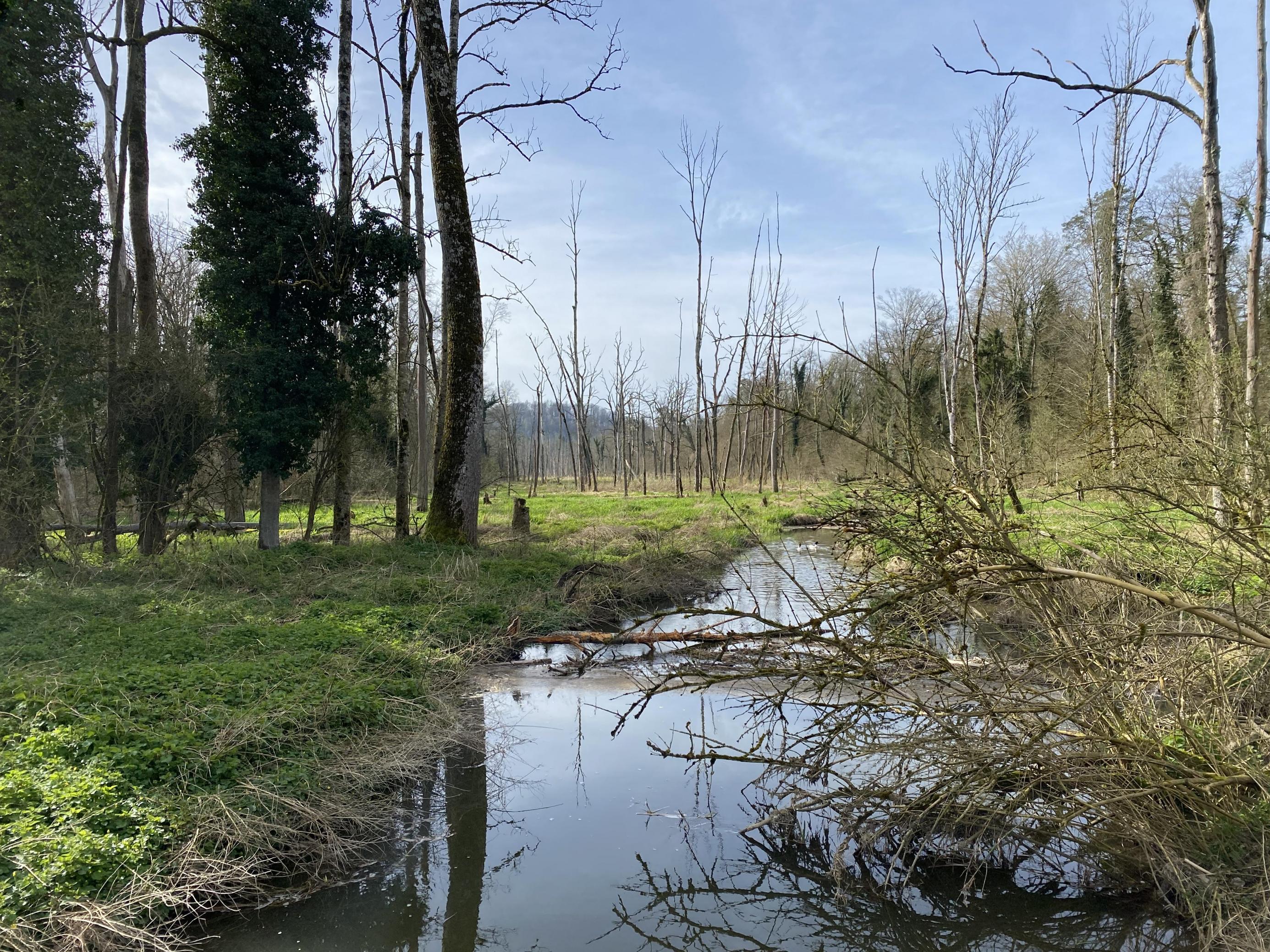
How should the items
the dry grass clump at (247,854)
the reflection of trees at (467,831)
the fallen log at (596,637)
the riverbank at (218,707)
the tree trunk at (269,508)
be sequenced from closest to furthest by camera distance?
the dry grass clump at (247,854), the riverbank at (218,707), the reflection of trees at (467,831), the fallen log at (596,637), the tree trunk at (269,508)

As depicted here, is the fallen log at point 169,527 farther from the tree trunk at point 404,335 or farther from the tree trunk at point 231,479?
the tree trunk at point 404,335

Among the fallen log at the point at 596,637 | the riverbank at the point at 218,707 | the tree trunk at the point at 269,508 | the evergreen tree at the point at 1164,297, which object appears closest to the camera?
the riverbank at the point at 218,707

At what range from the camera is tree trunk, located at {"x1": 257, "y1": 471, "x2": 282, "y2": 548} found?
1250 centimetres

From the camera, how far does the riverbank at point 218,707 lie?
11.9 ft

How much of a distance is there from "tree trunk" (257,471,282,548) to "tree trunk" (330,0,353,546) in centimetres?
99

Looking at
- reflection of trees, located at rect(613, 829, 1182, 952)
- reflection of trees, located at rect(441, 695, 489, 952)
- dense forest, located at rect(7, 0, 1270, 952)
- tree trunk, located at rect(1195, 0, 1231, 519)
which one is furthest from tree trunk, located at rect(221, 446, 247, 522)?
tree trunk, located at rect(1195, 0, 1231, 519)

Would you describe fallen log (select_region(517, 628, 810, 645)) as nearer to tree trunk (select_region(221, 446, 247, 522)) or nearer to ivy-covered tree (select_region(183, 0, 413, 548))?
ivy-covered tree (select_region(183, 0, 413, 548))

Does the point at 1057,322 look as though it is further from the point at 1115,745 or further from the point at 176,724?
the point at 176,724

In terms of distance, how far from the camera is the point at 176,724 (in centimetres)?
475

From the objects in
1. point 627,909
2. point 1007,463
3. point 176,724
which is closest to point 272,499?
point 176,724

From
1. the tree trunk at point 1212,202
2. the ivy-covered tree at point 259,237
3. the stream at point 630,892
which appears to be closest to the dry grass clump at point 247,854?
the stream at point 630,892

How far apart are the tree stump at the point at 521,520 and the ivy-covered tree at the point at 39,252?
8.27 meters

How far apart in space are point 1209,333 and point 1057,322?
836 inches

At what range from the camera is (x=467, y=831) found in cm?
473
